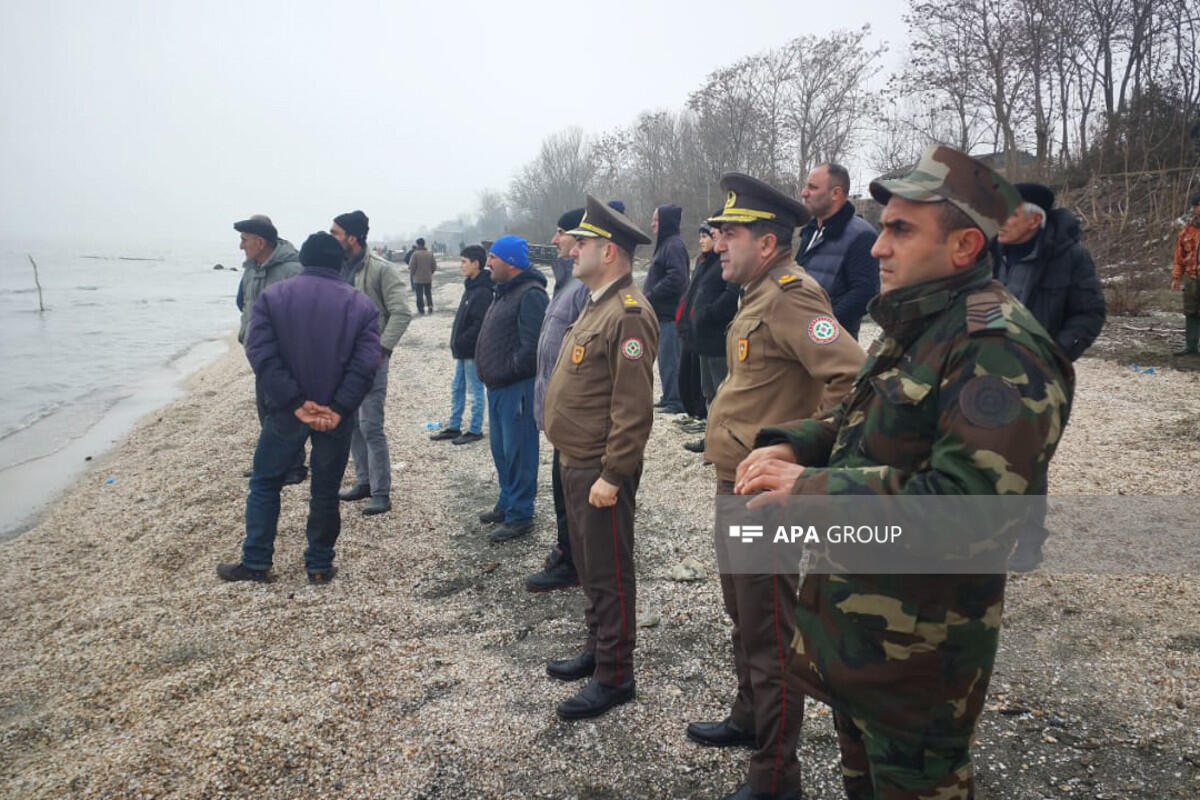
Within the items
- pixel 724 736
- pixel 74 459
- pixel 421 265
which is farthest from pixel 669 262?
pixel 421 265

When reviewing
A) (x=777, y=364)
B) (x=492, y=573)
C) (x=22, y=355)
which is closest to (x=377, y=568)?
(x=492, y=573)

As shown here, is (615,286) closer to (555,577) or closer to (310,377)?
(555,577)

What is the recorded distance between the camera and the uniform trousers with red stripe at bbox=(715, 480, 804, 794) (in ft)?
7.79

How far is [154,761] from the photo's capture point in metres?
2.81

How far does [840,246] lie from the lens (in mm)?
4500

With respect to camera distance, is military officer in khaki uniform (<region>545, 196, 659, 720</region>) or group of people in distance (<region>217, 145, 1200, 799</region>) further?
military officer in khaki uniform (<region>545, 196, 659, 720</region>)

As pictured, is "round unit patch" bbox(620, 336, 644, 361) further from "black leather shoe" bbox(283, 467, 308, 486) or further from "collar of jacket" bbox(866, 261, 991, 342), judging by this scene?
"black leather shoe" bbox(283, 467, 308, 486)

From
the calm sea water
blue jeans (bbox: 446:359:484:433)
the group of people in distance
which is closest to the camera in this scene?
the group of people in distance

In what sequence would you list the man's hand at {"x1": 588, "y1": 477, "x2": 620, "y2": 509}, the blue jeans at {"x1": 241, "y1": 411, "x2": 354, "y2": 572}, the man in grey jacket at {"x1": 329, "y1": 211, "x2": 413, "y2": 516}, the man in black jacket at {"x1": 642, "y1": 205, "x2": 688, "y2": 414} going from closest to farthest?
the man's hand at {"x1": 588, "y1": 477, "x2": 620, "y2": 509} → the blue jeans at {"x1": 241, "y1": 411, "x2": 354, "y2": 572} → the man in grey jacket at {"x1": 329, "y1": 211, "x2": 413, "y2": 516} → the man in black jacket at {"x1": 642, "y1": 205, "x2": 688, "y2": 414}

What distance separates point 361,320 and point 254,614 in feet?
6.51

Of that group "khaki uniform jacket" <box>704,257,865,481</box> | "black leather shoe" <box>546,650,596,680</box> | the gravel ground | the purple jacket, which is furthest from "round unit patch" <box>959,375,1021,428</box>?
the purple jacket

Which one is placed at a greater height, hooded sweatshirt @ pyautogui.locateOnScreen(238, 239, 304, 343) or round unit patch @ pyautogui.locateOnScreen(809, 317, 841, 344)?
hooded sweatshirt @ pyautogui.locateOnScreen(238, 239, 304, 343)

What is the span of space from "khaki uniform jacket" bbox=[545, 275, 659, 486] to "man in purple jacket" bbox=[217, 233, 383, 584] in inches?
68.8

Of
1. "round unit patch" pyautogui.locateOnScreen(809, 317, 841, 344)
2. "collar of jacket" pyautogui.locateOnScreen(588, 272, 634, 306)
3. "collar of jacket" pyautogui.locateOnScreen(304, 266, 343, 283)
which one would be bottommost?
"round unit patch" pyautogui.locateOnScreen(809, 317, 841, 344)
